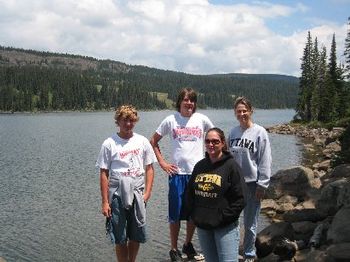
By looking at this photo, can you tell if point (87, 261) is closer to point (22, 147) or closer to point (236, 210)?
point (236, 210)

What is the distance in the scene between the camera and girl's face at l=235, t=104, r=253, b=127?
7.67m

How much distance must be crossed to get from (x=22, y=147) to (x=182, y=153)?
42.9 metres

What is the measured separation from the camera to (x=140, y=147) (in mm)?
7379

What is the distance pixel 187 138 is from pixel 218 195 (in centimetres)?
260

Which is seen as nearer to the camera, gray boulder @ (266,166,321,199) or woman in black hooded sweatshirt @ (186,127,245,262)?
woman in black hooded sweatshirt @ (186,127,245,262)

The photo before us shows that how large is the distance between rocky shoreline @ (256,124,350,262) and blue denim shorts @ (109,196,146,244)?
317 centimetres

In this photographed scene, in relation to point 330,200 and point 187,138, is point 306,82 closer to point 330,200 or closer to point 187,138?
point 330,200

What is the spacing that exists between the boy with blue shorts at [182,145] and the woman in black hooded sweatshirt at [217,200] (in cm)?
201

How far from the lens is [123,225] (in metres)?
7.25

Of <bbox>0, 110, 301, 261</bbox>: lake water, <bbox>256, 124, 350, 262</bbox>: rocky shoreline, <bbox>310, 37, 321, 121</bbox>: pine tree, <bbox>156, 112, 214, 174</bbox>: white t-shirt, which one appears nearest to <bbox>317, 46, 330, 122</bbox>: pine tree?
<bbox>310, 37, 321, 121</bbox>: pine tree

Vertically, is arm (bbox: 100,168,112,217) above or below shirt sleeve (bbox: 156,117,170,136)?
below

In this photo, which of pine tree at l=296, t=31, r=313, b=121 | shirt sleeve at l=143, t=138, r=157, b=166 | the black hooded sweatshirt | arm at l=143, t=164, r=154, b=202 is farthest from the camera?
pine tree at l=296, t=31, r=313, b=121

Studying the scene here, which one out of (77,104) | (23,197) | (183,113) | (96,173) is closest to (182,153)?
(183,113)

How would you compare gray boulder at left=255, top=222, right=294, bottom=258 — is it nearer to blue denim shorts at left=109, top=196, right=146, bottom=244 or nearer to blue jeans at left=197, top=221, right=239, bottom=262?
blue denim shorts at left=109, top=196, right=146, bottom=244
